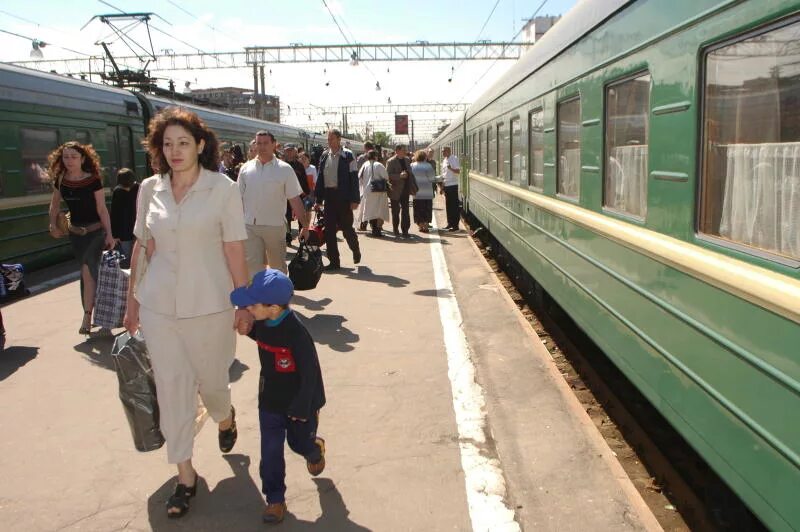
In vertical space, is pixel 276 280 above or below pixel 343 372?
above

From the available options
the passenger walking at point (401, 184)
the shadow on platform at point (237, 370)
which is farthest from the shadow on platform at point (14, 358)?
the passenger walking at point (401, 184)

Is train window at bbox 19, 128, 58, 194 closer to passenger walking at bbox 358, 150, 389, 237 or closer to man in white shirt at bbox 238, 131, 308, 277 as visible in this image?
man in white shirt at bbox 238, 131, 308, 277

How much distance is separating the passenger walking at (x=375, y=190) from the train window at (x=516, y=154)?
4867 millimetres

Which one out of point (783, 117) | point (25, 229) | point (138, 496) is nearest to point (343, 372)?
point (138, 496)

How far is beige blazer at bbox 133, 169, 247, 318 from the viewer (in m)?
3.63

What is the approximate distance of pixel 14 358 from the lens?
6258 mm

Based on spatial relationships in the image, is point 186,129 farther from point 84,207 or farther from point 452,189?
point 452,189

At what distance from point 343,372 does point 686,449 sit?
2.50 metres

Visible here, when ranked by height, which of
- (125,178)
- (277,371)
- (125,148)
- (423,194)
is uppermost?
(125,148)

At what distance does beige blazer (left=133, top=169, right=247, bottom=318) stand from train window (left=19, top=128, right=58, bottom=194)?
7665 mm

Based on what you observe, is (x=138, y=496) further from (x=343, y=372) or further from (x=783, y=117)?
(x=783, y=117)

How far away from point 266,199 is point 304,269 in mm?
1122

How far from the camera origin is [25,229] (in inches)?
406

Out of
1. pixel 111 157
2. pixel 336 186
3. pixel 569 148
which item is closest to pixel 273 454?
pixel 569 148
